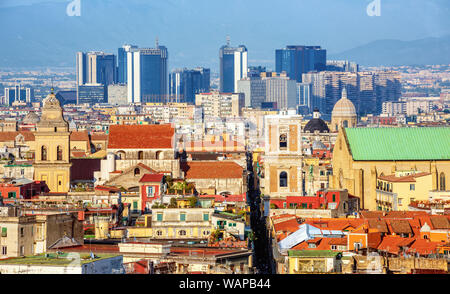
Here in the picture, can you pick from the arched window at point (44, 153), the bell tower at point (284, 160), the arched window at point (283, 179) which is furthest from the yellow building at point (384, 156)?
the arched window at point (44, 153)

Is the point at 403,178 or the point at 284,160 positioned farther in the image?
the point at 284,160

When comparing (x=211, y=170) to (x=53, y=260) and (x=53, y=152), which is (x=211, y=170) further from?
(x=53, y=260)

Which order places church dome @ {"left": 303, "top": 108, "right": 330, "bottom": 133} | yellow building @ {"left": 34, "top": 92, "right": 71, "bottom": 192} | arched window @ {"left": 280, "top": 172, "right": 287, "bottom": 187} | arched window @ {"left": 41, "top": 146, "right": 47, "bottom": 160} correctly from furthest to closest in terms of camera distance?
church dome @ {"left": 303, "top": 108, "right": 330, "bottom": 133} < arched window @ {"left": 280, "top": 172, "right": 287, "bottom": 187} < arched window @ {"left": 41, "top": 146, "right": 47, "bottom": 160} < yellow building @ {"left": 34, "top": 92, "right": 71, "bottom": 192}

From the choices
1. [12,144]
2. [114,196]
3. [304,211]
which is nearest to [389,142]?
[304,211]

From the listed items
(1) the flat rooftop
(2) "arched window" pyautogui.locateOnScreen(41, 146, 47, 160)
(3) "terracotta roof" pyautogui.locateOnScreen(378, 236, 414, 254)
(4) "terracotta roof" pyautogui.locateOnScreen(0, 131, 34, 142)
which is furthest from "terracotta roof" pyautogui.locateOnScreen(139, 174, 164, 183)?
(4) "terracotta roof" pyautogui.locateOnScreen(0, 131, 34, 142)

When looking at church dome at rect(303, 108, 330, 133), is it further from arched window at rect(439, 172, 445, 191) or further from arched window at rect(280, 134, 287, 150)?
arched window at rect(439, 172, 445, 191)

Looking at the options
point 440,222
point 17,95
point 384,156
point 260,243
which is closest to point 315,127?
point 17,95
